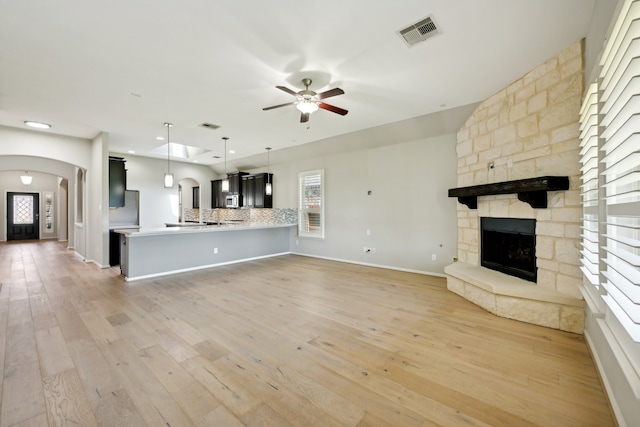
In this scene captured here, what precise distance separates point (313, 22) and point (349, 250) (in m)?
5.00

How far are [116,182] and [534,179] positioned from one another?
804 cm

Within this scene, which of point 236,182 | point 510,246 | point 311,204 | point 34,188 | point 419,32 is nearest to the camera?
point 419,32

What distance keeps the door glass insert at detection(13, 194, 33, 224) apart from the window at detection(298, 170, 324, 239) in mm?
12243

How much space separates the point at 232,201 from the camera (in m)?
8.73

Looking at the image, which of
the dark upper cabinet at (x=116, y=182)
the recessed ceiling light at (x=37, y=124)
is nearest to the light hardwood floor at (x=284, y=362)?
the dark upper cabinet at (x=116, y=182)

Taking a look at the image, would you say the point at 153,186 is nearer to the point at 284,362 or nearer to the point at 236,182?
the point at 236,182

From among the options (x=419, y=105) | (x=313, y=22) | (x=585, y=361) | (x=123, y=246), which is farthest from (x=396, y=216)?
(x=123, y=246)

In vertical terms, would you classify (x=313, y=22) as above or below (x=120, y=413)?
above

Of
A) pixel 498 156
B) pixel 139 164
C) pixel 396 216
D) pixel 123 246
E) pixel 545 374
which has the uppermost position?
pixel 139 164

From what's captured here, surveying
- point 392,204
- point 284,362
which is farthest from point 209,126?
point 284,362

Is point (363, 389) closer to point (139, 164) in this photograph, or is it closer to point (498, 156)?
point (498, 156)

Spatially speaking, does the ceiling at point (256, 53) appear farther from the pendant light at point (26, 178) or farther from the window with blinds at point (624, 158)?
the pendant light at point (26, 178)

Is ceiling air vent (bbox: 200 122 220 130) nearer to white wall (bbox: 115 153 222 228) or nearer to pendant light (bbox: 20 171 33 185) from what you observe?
white wall (bbox: 115 153 222 228)

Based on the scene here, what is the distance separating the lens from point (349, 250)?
21.5 feet
